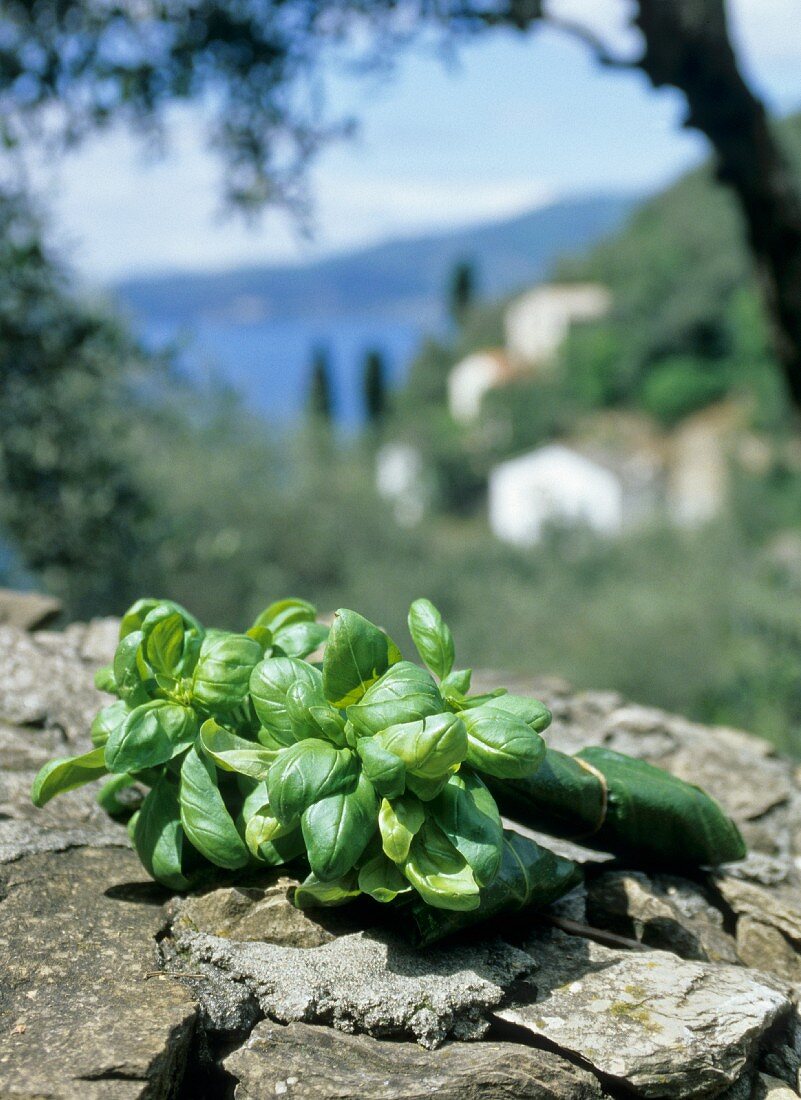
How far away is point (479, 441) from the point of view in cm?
5769

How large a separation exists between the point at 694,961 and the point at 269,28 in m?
6.12

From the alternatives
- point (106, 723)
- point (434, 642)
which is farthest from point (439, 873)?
point (106, 723)

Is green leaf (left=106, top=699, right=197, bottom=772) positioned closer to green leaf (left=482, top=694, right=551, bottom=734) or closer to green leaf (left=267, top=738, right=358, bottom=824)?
green leaf (left=267, top=738, right=358, bottom=824)

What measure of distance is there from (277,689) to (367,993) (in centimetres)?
57

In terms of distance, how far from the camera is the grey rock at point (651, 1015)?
1.88 metres

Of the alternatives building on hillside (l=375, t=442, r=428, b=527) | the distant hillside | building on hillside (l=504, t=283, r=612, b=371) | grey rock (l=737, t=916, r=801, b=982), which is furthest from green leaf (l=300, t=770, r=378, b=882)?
building on hillside (l=504, t=283, r=612, b=371)

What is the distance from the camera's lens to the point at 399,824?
6.20 ft

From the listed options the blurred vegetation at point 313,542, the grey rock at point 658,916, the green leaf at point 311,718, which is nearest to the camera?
the green leaf at point 311,718

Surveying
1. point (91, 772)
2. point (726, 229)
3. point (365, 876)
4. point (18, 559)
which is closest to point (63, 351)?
point (18, 559)

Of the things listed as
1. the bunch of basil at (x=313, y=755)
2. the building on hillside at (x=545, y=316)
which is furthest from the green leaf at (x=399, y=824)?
the building on hillside at (x=545, y=316)

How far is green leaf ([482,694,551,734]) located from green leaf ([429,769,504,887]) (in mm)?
150

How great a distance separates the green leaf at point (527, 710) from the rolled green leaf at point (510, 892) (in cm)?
27

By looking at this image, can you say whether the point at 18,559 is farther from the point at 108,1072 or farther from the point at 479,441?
the point at 479,441

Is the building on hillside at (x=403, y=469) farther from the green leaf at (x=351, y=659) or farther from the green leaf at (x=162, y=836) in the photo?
the green leaf at (x=351, y=659)
